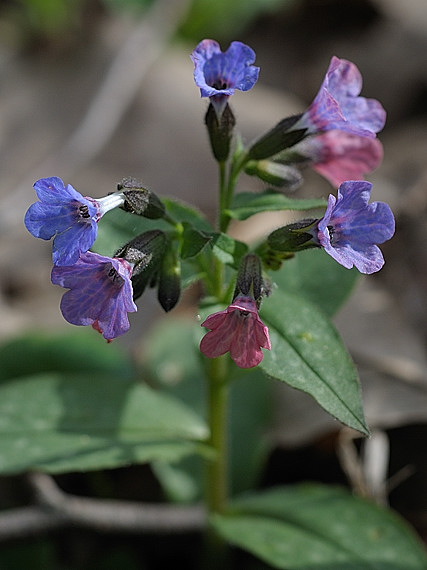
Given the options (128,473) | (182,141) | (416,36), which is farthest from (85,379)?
(416,36)

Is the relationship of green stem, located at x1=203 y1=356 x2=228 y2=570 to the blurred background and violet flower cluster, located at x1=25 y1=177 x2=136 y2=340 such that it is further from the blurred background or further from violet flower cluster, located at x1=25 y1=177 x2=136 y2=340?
violet flower cluster, located at x1=25 y1=177 x2=136 y2=340

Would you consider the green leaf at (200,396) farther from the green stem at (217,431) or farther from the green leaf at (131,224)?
→ the green leaf at (131,224)

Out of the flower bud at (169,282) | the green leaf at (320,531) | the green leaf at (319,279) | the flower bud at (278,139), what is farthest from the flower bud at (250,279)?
the green leaf at (320,531)

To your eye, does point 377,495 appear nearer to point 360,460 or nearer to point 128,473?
point 360,460

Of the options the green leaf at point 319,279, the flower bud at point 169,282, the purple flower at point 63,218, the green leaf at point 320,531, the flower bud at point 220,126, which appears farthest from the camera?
the green leaf at point 319,279

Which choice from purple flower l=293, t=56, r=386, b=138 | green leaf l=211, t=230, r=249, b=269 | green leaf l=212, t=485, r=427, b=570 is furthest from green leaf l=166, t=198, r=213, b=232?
green leaf l=212, t=485, r=427, b=570
